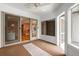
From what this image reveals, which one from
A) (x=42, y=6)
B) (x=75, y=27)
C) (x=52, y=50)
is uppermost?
(x=42, y=6)

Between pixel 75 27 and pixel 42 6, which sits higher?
pixel 42 6

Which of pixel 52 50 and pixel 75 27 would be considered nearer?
pixel 75 27

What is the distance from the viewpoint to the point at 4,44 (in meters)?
2.98

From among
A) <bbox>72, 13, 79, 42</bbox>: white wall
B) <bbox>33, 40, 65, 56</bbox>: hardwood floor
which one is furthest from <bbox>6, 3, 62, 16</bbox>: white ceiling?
<bbox>33, 40, 65, 56</bbox>: hardwood floor

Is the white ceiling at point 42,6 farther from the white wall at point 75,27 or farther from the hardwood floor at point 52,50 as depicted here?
the hardwood floor at point 52,50

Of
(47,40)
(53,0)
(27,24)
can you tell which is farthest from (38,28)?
(53,0)

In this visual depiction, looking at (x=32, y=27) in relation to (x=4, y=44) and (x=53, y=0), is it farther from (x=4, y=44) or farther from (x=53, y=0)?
(x=53, y=0)

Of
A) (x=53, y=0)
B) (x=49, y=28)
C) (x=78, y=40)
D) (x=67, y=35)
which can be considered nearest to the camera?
(x=53, y=0)

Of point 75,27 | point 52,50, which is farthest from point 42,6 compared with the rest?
point 52,50

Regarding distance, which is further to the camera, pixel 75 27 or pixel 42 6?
A: pixel 42 6

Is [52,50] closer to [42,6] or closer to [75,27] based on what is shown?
A: [75,27]

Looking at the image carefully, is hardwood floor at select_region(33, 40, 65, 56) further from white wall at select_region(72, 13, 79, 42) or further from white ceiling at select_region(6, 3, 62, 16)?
white ceiling at select_region(6, 3, 62, 16)

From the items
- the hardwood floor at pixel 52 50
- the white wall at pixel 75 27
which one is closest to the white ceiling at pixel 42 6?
the white wall at pixel 75 27

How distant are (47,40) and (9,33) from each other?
2120 mm
